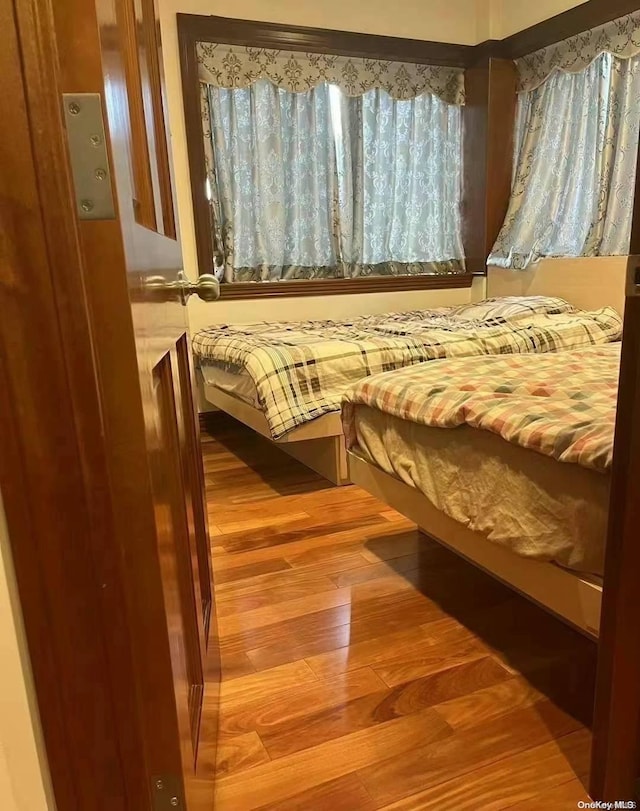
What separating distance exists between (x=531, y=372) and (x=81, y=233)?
1.45 metres

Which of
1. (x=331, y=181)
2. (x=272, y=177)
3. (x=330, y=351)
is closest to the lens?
(x=330, y=351)

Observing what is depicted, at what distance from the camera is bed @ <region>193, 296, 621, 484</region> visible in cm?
253

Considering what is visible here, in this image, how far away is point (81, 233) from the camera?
526 millimetres

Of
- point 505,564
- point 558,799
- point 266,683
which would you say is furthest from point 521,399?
point 266,683

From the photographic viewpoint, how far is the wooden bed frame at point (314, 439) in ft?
8.27

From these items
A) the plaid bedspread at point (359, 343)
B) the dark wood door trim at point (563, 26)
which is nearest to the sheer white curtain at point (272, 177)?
the plaid bedspread at point (359, 343)

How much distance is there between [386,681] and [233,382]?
1.77m

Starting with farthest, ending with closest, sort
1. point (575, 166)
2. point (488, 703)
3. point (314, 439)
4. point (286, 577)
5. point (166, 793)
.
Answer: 1. point (575, 166)
2. point (314, 439)
3. point (286, 577)
4. point (488, 703)
5. point (166, 793)

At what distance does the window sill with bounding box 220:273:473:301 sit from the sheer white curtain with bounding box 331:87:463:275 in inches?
2.8

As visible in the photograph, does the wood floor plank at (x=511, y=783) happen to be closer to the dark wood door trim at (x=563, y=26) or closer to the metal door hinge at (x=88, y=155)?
the metal door hinge at (x=88, y=155)

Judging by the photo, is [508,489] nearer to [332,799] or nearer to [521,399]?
[521,399]

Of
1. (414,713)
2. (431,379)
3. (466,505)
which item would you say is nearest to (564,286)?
(431,379)

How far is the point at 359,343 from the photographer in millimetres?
2701

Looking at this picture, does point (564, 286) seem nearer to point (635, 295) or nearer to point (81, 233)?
point (635, 295)
